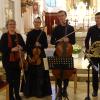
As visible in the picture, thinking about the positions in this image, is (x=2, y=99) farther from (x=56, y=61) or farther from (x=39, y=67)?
(x=56, y=61)

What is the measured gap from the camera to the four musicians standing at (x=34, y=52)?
18.4 feet

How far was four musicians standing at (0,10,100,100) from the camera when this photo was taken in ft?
18.4

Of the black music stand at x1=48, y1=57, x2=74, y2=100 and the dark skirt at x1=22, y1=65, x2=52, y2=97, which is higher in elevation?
the black music stand at x1=48, y1=57, x2=74, y2=100

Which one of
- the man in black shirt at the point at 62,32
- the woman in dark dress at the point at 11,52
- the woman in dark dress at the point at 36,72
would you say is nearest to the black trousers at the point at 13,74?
the woman in dark dress at the point at 11,52

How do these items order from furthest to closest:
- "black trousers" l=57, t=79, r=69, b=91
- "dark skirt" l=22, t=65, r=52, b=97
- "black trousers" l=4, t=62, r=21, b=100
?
"dark skirt" l=22, t=65, r=52, b=97 → "black trousers" l=57, t=79, r=69, b=91 → "black trousers" l=4, t=62, r=21, b=100

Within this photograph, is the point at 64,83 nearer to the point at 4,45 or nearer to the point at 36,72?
the point at 36,72

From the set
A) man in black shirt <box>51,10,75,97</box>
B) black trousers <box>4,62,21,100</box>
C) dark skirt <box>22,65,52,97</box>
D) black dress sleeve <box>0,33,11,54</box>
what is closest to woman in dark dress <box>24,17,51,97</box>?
dark skirt <box>22,65,52,97</box>

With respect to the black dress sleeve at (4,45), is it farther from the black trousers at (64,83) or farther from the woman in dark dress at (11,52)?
the black trousers at (64,83)

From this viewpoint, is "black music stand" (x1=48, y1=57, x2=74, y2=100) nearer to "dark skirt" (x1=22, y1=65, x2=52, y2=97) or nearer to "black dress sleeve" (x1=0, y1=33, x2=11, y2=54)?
"black dress sleeve" (x1=0, y1=33, x2=11, y2=54)

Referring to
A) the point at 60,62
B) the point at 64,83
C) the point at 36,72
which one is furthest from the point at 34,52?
the point at 64,83

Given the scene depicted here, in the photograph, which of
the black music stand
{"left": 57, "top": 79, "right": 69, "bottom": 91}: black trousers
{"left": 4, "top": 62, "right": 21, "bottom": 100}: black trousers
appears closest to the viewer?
the black music stand

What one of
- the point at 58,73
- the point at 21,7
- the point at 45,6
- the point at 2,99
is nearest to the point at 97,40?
the point at 58,73

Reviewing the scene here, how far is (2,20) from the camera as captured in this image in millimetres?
10398

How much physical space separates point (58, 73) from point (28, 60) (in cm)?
67
